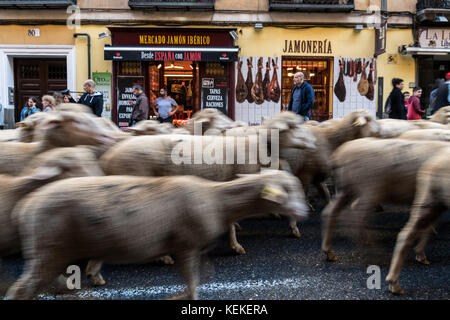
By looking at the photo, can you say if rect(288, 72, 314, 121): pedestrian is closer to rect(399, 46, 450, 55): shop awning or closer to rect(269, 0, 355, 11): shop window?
rect(269, 0, 355, 11): shop window

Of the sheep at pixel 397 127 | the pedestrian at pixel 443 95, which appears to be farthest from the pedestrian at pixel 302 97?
the pedestrian at pixel 443 95

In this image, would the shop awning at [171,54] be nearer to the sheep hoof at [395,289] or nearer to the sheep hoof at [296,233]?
the sheep hoof at [296,233]

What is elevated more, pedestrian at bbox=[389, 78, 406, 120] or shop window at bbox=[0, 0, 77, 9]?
shop window at bbox=[0, 0, 77, 9]

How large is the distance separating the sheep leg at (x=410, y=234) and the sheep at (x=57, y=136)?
2.59 m

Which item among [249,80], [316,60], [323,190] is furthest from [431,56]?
[323,190]

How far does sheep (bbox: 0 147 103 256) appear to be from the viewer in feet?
8.69

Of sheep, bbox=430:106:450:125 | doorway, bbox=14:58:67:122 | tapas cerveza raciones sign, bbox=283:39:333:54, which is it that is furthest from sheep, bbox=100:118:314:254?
doorway, bbox=14:58:67:122

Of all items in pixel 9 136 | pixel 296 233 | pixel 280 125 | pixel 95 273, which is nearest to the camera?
pixel 95 273

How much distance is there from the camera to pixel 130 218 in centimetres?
236

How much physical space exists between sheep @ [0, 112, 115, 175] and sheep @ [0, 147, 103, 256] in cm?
57

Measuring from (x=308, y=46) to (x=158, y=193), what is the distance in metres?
12.5

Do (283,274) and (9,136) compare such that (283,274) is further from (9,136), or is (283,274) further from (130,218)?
(9,136)

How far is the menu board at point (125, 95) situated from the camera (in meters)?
13.8
